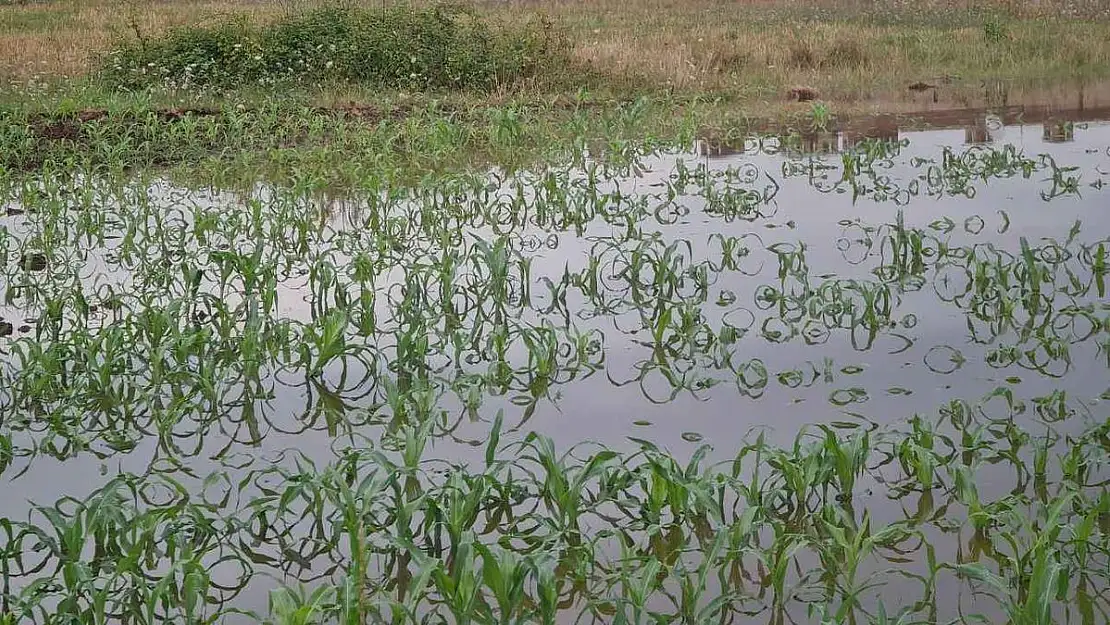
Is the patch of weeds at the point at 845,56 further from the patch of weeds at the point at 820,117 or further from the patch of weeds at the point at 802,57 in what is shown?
the patch of weeds at the point at 820,117

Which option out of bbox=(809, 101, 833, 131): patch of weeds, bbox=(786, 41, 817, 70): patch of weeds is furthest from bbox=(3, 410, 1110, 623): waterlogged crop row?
bbox=(786, 41, 817, 70): patch of weeds

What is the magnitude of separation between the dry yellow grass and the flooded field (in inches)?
296

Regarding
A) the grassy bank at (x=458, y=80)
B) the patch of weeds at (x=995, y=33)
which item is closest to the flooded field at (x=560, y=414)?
the grassy bank at (x=458, y=80)

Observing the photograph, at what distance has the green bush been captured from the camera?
15.1 meters

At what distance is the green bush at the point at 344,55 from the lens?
1510 cm

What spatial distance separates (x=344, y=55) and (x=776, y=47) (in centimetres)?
588

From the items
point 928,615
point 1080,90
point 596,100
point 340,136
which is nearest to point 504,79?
point 596,100

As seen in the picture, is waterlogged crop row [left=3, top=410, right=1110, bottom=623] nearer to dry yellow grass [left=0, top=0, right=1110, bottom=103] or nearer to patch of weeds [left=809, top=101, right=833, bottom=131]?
patch of weeds [left=809, top=101, right=833, bottom=131]

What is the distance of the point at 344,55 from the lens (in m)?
15.3

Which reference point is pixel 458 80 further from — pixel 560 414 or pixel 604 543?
pixel 604 543

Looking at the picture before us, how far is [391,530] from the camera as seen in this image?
3723 mm

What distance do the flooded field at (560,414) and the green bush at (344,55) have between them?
7.04m

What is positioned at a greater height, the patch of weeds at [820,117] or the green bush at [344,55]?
the green bush at [344,55]

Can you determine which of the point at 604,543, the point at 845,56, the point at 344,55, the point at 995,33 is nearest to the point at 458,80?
the point at 344,55
